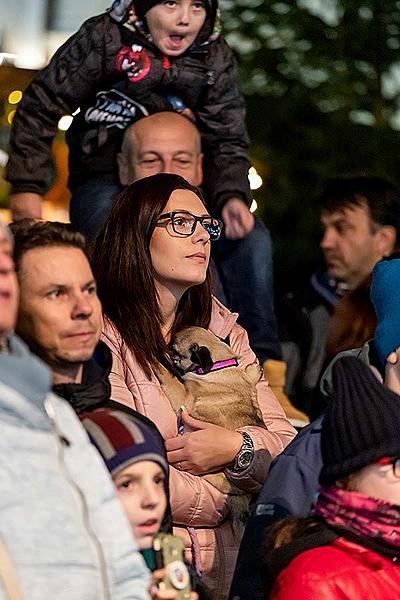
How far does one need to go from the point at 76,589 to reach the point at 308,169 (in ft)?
24.3

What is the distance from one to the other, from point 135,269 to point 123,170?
1081mm

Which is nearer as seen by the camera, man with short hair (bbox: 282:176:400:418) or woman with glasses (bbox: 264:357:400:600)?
woman with glasses (bbox: 264:357:400:600)

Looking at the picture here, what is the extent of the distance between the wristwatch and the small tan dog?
0.21ft

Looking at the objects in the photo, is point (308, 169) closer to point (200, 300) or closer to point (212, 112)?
point (212, 112)

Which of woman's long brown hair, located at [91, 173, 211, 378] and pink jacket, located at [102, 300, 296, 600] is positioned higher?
woman's long brown hair, located at [91, 173, 211, 378]

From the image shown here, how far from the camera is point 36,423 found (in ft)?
11.0

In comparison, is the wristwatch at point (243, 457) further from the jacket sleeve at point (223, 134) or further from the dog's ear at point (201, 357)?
the jacket sleeve at point (223, 134)

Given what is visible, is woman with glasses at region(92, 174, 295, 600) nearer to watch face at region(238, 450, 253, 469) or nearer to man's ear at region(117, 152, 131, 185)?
watch face at region(238, 450, 253, 469)

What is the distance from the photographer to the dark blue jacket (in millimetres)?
4617

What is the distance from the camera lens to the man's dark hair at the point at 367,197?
25.3 ft

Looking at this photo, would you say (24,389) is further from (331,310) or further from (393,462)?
(331,310)

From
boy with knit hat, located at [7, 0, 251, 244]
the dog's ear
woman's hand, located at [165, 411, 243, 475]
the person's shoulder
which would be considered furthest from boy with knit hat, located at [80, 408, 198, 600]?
boy with knit hat, located at [7, 0, 251, 244]

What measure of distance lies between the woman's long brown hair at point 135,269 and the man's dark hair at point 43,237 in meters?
0.97

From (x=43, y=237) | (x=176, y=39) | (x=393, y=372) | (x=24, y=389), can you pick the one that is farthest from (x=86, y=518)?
(x=176, y=39)
